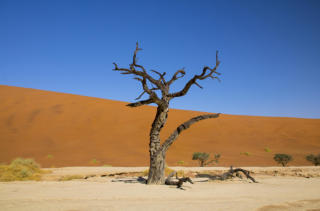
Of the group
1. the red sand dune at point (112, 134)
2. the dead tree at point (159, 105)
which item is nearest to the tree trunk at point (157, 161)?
the dead tree at point (159, 105)

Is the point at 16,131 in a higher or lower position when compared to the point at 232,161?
higher

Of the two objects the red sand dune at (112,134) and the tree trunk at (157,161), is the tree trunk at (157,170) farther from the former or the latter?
the red sand dune at (112,134)

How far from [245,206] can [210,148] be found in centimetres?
2331

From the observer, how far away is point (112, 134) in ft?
95.0

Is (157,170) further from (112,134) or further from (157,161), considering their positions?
(112,134)

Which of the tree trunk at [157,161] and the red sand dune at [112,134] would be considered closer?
the tree trunk at [157,161]

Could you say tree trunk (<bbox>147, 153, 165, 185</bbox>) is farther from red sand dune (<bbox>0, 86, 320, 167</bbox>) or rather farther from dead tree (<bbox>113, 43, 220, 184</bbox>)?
red sand dune (<bbox>0, 86, 320, 167</bbox>)

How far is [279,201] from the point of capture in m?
4.61

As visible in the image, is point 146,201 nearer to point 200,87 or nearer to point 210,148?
point 200,87

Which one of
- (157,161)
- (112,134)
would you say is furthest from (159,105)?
(112,134)

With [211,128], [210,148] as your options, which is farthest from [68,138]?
[211,128]

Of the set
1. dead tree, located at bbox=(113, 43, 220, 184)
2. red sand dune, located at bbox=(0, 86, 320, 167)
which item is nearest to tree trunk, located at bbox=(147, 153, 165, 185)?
dead tree, located at bbox=(113, 43, 220, 184)

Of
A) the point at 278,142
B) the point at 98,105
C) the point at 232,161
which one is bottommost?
the point at 232,161

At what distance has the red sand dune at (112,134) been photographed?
21.2 meters
